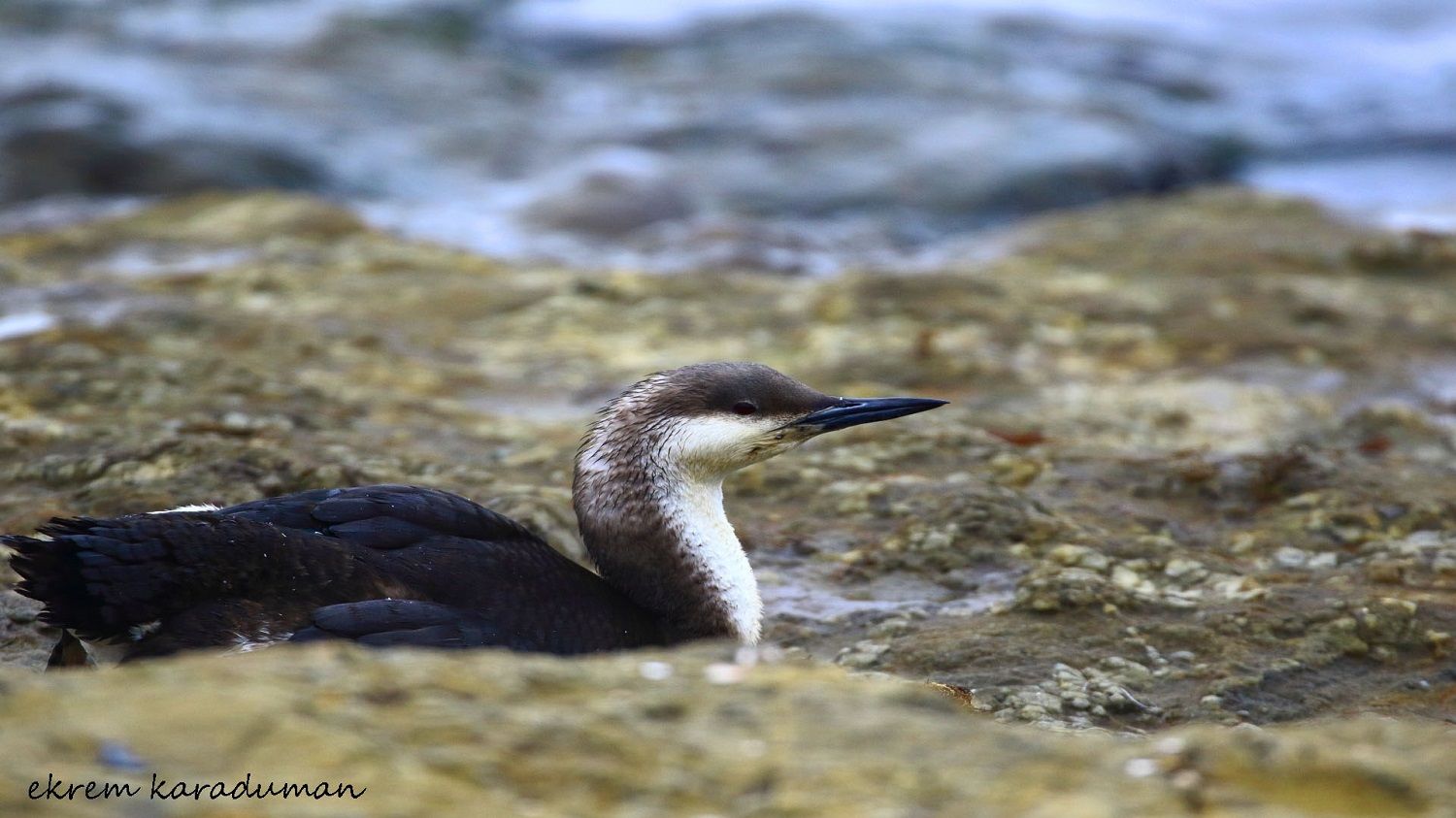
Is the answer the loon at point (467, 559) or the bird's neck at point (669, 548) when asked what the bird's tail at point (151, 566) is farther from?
the bird's neck at point (669, 548)

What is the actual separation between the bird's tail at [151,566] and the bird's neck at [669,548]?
84cm

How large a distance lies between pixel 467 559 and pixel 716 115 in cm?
1048

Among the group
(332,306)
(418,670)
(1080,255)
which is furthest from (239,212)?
(418,670)

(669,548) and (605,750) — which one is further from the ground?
(605,750)

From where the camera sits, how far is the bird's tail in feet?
11.0

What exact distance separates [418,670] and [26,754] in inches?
24.7

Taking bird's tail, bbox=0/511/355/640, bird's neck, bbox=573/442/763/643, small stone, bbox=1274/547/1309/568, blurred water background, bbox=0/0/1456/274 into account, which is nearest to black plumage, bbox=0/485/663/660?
bird's tail, bbox=0/511/355/640

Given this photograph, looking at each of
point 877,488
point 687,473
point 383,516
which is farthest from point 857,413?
point 383,516

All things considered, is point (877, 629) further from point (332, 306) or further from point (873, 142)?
point (873, 142)

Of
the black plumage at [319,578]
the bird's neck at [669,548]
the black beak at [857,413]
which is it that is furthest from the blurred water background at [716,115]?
the black plumage at [319,578]

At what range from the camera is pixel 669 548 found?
13.8 ft

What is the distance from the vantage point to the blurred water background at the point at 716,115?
11.6 m

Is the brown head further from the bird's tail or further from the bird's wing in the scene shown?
the bird's tail

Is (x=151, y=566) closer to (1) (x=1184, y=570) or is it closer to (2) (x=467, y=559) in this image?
(2) (x=467, y=559)
